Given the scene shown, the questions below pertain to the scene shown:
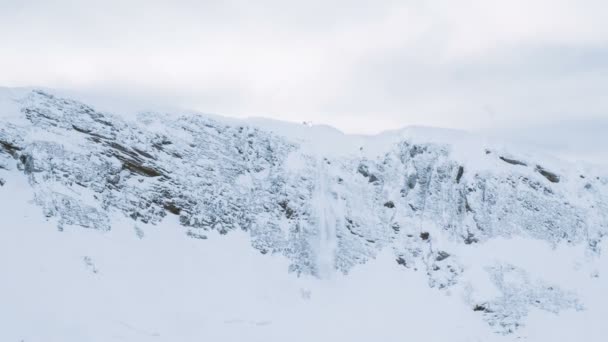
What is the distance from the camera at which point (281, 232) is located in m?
39.9

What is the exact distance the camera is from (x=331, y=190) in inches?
1745

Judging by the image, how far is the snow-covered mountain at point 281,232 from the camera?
29.4m

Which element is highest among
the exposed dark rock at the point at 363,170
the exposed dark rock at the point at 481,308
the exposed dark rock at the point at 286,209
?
the exposed dark rock at the point at 363,170

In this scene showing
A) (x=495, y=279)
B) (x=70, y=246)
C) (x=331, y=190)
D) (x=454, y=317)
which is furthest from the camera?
(x=331, y=190)

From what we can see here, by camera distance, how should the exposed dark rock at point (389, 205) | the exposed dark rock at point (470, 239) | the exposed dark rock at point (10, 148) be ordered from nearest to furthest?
the exposed dark rock at point (10, 148)
the exposed dark rock at point (470, 239)
the exposed dark rock at point (389, 205)

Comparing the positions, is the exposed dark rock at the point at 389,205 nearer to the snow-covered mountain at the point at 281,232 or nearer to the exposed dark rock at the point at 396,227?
the snow-covered mountain at the point at 281,232

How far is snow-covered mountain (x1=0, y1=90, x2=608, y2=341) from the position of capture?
29359 mm

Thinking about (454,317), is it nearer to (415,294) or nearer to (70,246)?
(415,294)

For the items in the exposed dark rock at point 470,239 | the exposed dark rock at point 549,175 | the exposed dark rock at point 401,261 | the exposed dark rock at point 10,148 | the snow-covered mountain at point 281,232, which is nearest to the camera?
the snow-covered mountain at point 281,232

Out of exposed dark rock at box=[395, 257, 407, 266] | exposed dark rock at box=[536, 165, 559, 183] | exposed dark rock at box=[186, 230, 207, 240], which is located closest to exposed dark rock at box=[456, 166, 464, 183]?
exposed dark rock at box=[536, 165, 559, 183]

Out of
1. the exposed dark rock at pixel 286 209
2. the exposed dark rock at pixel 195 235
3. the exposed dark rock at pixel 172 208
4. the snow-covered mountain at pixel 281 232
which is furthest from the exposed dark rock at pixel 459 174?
the exposed dark rock at pixel 172 208

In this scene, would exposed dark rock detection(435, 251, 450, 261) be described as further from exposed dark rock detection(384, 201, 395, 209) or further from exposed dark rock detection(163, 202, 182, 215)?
exposed dark rock detection(163, 202, 182, 215)

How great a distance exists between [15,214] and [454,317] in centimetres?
2484

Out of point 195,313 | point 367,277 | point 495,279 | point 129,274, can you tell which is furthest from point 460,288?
point 129,274
